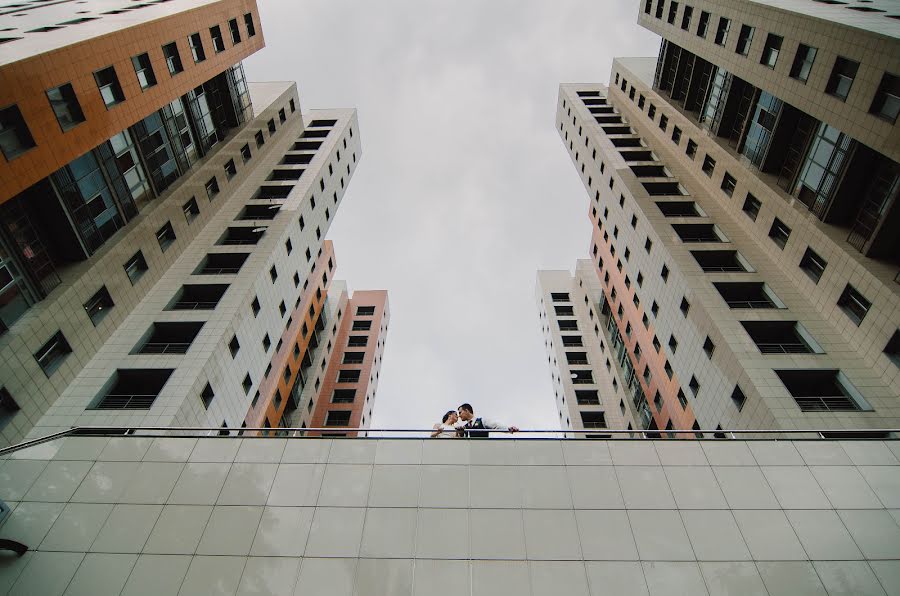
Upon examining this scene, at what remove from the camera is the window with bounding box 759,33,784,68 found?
2581 centimetres

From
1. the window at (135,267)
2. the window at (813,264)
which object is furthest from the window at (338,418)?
the window at (813,264)

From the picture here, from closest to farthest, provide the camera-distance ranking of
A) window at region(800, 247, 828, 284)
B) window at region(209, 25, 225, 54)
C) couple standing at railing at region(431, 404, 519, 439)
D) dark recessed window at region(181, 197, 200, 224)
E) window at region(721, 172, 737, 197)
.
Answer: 1. couple standing at railing at region(431, 404, 519, 439)
2. window at region(800, 247, 828, 284)
3. dark recessed window at region(181, 197, 200, 224)
4. window at region(721, 172, 737, 197)
5. window at region(209, 25, 225, 54)

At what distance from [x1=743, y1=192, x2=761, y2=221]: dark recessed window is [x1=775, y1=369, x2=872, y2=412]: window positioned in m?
11.6

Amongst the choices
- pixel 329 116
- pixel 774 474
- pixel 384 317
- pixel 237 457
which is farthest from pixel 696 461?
pixel 384 317

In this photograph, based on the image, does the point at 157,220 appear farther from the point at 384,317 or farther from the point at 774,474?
the point at 384,317

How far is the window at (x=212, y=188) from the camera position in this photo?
107ft

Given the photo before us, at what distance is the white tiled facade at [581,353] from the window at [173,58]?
144 ft

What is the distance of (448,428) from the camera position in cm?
1274

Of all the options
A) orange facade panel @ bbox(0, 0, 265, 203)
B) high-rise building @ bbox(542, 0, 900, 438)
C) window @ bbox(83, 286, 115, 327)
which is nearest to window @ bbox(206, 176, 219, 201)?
orange facade panel @ bbox(0, 0, 265, 203)

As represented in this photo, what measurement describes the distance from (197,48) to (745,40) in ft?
121

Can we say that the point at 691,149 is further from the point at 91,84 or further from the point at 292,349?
the point at 91,84

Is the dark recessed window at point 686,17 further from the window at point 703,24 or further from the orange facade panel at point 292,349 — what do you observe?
the orange facade panel at point 292,349

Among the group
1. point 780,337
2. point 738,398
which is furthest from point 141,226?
point 780,337

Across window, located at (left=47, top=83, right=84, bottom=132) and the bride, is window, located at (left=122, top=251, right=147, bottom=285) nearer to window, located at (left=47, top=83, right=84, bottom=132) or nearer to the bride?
window, located at (left=47, top=83, right=84, bottom=132)
